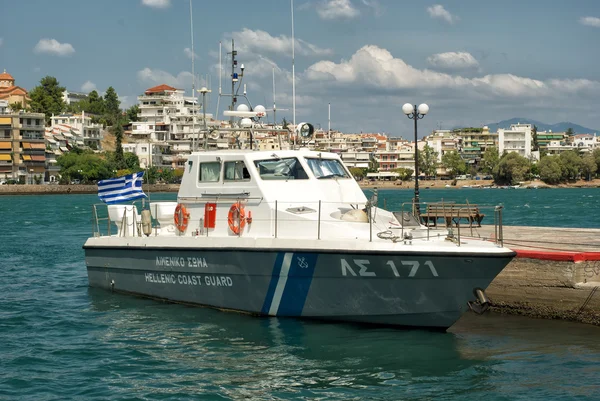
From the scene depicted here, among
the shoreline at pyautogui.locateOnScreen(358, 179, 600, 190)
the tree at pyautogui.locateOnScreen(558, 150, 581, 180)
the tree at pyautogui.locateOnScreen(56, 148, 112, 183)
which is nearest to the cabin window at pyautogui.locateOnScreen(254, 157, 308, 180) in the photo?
the tree at pyautogui.locateOnScreen(56, 148, 112, 183)

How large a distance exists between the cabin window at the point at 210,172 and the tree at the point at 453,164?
158 m

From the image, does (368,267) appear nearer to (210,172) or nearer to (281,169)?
(281,169)

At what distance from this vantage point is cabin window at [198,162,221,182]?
1622 centimetres

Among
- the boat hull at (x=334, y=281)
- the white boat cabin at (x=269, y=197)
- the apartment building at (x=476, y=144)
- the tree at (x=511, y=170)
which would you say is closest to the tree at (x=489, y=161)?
the tree at (x=511, y=170)

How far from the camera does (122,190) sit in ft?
→ 60.6

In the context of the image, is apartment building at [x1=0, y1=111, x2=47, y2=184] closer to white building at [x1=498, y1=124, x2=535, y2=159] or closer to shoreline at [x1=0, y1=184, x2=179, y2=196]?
shoreline at [x1=0, y1=184, x2=179, y2=196]

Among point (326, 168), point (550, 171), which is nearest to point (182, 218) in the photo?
point (326, 168)

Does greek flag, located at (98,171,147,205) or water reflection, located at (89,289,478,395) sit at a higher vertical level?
greek flag, located at (98,171,147,205)

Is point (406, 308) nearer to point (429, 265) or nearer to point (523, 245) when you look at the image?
point (429, 265)

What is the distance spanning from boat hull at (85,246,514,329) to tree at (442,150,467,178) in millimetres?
158339

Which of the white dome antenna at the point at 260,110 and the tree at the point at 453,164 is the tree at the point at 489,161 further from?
the white dome antenna at the point at 260,110

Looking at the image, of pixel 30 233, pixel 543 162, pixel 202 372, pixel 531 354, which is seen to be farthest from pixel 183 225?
pixel 543 162

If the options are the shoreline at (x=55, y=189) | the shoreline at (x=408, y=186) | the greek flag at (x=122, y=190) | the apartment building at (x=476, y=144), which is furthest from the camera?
the apartment building at (x=476, y=144)

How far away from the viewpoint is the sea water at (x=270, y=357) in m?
11.3
